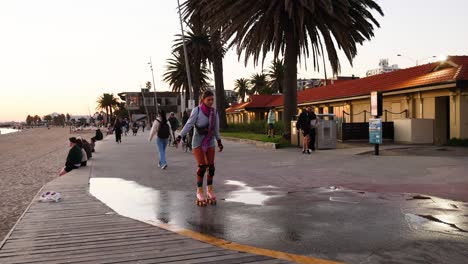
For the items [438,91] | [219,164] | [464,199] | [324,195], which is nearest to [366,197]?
[324,195]

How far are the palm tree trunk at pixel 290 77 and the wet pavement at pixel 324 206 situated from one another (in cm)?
901

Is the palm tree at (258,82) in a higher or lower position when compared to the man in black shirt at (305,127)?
higher

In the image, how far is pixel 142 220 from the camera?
245 inches

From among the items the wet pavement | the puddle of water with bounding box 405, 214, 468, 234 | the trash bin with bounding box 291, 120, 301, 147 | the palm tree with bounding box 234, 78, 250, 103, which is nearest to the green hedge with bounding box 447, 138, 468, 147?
the trash bin with bounding box 291, 120, 301, 147

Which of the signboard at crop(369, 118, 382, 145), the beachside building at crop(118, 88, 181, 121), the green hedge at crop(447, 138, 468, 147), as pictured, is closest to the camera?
the signboard at crop(369, 118, 382, 145)

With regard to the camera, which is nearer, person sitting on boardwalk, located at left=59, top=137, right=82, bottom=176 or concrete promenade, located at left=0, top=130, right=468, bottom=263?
concrete promenade, located at left=0, top=130, right=468, bottom=263

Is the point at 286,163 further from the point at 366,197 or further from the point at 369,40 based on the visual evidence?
the point at 369,40

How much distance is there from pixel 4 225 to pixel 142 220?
2845 mm

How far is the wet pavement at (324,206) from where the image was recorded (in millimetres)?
4836

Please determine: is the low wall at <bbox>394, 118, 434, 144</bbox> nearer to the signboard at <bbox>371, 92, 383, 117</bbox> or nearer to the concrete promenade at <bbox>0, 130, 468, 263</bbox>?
the signboard at <bbox>371, 92, 383, 117</bbox>

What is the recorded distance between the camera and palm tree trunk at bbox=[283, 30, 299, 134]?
21.1 m

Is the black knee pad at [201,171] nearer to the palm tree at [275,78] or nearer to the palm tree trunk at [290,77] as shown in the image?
the palm tree trunk at [290,77]

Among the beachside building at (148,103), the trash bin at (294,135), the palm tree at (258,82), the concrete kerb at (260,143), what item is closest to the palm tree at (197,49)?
the concrete kerb at (260,143)

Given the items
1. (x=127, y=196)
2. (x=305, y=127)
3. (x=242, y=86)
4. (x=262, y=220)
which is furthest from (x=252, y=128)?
(x=242, y=86)
